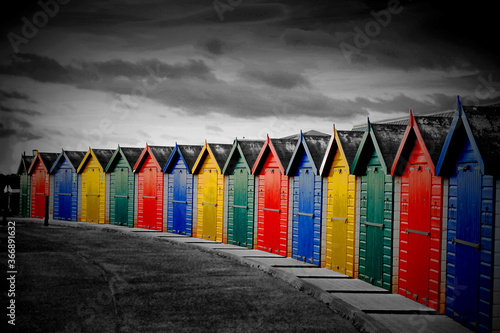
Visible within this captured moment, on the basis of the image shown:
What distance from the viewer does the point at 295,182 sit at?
656 inches

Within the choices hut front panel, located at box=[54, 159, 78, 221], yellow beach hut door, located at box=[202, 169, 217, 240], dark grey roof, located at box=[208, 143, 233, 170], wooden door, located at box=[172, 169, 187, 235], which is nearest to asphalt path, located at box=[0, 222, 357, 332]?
Answer: yellow beach hut door, located at box=[202, 169, 217, 240]

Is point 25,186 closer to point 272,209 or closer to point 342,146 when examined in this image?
point 272,209

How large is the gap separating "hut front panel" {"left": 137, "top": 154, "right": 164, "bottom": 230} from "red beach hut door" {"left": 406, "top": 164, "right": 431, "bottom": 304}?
1609cm

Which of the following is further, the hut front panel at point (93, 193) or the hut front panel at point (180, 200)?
the hut front panel at point (93, 193)

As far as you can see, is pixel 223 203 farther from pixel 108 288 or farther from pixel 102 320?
pixel 102 320

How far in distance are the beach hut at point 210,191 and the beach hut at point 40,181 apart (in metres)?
12.8

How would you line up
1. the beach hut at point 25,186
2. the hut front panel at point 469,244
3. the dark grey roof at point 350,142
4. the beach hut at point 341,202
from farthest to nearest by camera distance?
the beach hut at point 25,186, the dark grey roof at point 350,142, the beach hut at point 341,202, the hut front panel at point 469,244

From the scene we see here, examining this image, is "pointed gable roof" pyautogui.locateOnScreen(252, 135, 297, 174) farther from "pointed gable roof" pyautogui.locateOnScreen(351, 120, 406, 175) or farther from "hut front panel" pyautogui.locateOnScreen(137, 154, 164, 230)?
"hut front panel" pyautogui.locateOnScreen(137, 154, 164, 230)

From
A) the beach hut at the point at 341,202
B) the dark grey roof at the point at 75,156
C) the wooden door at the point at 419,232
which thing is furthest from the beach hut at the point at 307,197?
the dark grey roof at the point at 75,156

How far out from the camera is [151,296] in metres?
10.5

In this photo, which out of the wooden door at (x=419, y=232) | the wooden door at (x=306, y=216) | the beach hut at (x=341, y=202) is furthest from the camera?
the wooden door at (x=306, y=216)

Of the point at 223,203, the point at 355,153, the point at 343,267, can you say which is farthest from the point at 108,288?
the point at 223,203

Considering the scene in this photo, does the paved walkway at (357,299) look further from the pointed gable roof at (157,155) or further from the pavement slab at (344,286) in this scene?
the pointed gable roof at (157,155)

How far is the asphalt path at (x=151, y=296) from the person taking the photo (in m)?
8.52
